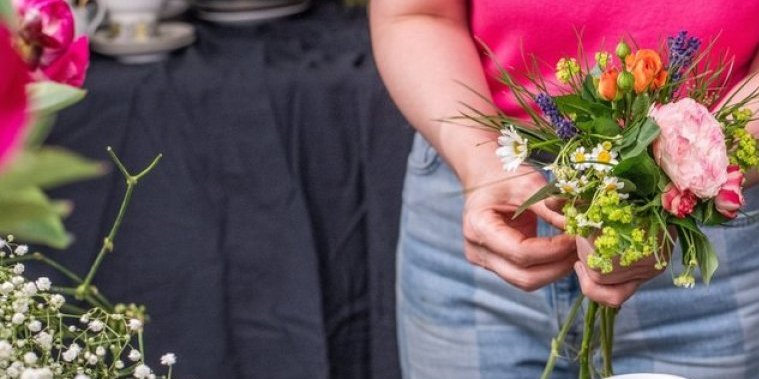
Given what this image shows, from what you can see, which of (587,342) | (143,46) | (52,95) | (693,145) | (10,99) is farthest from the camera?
(143,46)

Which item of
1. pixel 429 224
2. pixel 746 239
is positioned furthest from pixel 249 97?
pixel 746 239

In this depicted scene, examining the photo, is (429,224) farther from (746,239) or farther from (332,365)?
(332,365)

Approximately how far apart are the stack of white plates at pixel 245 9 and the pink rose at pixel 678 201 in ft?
3.89

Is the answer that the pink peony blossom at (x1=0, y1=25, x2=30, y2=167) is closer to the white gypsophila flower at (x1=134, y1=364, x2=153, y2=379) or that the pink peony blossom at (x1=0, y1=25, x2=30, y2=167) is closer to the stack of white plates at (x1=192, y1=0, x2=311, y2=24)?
the white gypsophila flower at (x1=134, y1=364, x2=153, y2=379)

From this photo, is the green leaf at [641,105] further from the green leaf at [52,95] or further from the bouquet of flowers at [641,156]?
the green leaf at [52,95]

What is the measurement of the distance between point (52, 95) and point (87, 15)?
139 centimetres

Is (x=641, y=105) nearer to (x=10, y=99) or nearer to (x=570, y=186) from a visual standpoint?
(x=570, y=186)

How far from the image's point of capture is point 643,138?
633 millimetres

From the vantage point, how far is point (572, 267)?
82 cm

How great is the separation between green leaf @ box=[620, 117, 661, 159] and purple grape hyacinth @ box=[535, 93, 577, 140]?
0.13 feet

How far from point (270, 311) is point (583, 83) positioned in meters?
1.00

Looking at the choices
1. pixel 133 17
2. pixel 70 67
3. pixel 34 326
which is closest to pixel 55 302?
pixel 34 326

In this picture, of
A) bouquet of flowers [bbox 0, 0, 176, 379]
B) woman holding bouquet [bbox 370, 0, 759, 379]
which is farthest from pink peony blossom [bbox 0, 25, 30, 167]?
woman holding bouquet [bbox 370, 0, 759, 379]

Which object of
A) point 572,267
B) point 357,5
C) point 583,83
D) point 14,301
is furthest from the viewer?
point 357,5
